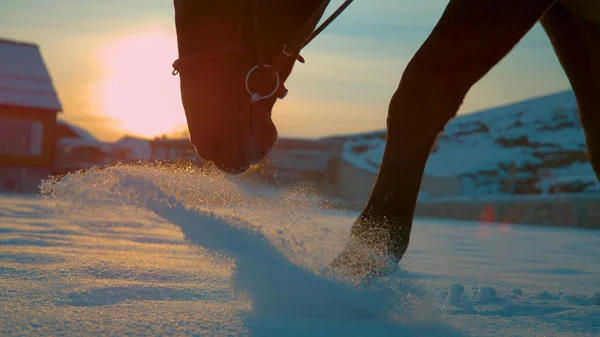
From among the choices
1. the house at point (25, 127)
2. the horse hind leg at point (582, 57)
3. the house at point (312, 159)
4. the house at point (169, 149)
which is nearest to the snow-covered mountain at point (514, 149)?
the house at point (312, 159)

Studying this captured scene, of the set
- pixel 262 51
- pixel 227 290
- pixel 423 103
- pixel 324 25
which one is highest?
pixel 324 25

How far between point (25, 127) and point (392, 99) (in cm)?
1763

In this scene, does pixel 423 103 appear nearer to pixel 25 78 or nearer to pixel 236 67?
pixel 236 67

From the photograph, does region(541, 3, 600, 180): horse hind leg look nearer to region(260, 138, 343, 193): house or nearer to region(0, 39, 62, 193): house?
region(0, 39, 62, 193): house

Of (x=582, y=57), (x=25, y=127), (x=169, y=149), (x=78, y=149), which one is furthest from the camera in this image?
(x=78, y=149)

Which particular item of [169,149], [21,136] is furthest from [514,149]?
[21,136]

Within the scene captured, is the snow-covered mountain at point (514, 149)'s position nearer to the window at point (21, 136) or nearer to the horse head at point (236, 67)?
the window at point (21, 136)

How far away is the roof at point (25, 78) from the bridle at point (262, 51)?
17072mm

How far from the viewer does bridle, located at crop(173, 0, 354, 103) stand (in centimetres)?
162

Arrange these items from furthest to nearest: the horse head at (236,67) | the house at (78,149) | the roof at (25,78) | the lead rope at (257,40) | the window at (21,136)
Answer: the house at (78,149)
the roof at (25,78)
the window at (21,136)
the lead rope at (257,40)
the horse head at (236,67)

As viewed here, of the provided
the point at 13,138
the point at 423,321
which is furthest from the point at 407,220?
the point at 13,138

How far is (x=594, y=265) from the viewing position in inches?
166

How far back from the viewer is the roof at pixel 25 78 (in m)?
17.5

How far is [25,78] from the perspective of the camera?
18.1 meters
